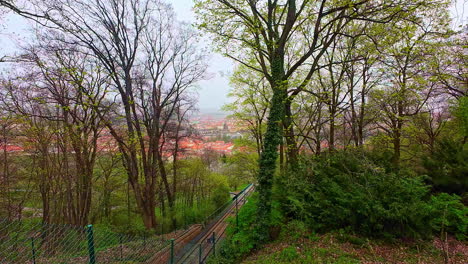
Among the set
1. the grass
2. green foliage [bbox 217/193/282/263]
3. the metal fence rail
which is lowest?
the metal fence rail

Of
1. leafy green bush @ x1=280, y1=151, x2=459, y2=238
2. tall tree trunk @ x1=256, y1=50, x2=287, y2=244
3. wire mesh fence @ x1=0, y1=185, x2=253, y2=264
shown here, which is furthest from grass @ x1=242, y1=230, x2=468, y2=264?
wire mesh fence @ x1=0, y1=185, x2=253, y2=264

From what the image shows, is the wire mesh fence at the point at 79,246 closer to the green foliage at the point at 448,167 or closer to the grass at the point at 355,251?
the grass at the point at 355,251

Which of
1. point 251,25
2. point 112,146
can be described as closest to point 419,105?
point 251,25

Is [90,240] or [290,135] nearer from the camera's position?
[90,240]

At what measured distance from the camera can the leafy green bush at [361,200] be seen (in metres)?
4.43

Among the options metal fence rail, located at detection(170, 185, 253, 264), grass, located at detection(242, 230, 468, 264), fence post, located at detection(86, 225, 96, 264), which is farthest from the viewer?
metal fence rail, located at detection(170, 185, 253, 264)

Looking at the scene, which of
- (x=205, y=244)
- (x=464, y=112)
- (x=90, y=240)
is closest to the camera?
(x=90, y=240)

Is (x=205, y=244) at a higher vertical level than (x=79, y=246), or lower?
lower

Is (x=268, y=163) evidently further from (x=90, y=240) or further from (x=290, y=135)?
(x=90, y=240)

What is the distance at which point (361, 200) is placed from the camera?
4.67m

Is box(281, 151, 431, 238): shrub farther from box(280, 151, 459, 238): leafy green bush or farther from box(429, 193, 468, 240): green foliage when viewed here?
box(429, 193, 468, 240): green foliage

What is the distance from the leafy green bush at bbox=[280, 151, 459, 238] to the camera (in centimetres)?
443

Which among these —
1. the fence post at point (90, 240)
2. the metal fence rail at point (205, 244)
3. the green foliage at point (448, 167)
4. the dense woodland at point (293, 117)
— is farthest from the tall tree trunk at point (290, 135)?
the fence post at point (90, 240)

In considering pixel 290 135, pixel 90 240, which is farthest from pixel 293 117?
pixel 90 240
